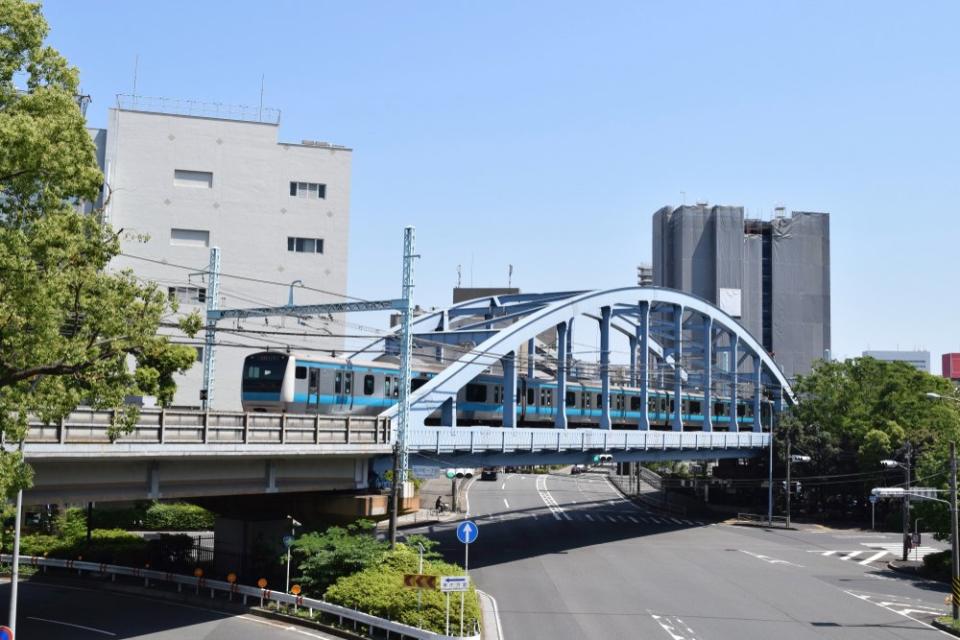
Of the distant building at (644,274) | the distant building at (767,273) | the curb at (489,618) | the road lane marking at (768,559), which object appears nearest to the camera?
the curb at (489,618)

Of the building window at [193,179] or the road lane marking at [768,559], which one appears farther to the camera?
the building window at [193,179]

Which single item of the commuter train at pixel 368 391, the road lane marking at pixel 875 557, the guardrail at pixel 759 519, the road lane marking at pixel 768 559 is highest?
the commuter train at pixel 368 391

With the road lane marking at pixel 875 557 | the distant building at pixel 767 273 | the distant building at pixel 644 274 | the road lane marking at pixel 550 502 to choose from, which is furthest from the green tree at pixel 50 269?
the distant building at pixel 644 274

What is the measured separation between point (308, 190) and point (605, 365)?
25.1m

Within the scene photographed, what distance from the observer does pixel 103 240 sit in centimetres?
1620

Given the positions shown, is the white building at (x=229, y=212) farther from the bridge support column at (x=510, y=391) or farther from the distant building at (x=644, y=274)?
the distant building at (x=644, y=274)

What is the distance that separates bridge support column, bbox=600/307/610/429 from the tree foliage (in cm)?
2420

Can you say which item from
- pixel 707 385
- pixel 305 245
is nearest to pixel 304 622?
pixel 305 245

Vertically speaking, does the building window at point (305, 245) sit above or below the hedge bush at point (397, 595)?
above

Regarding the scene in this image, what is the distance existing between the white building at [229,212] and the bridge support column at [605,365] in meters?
17.9

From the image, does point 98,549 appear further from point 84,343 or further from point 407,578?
point 84,343

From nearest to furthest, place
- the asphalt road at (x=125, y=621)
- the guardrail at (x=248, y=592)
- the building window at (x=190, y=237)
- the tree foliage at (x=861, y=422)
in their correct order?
the guardrail at (x=248, y=592), the asphalt road at (x=125, y=621), the building window at (x=190, y=237), the tree foliage at (x=861, y=422)

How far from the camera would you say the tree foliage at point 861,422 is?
64.4 meters

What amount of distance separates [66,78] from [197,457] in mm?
11623
